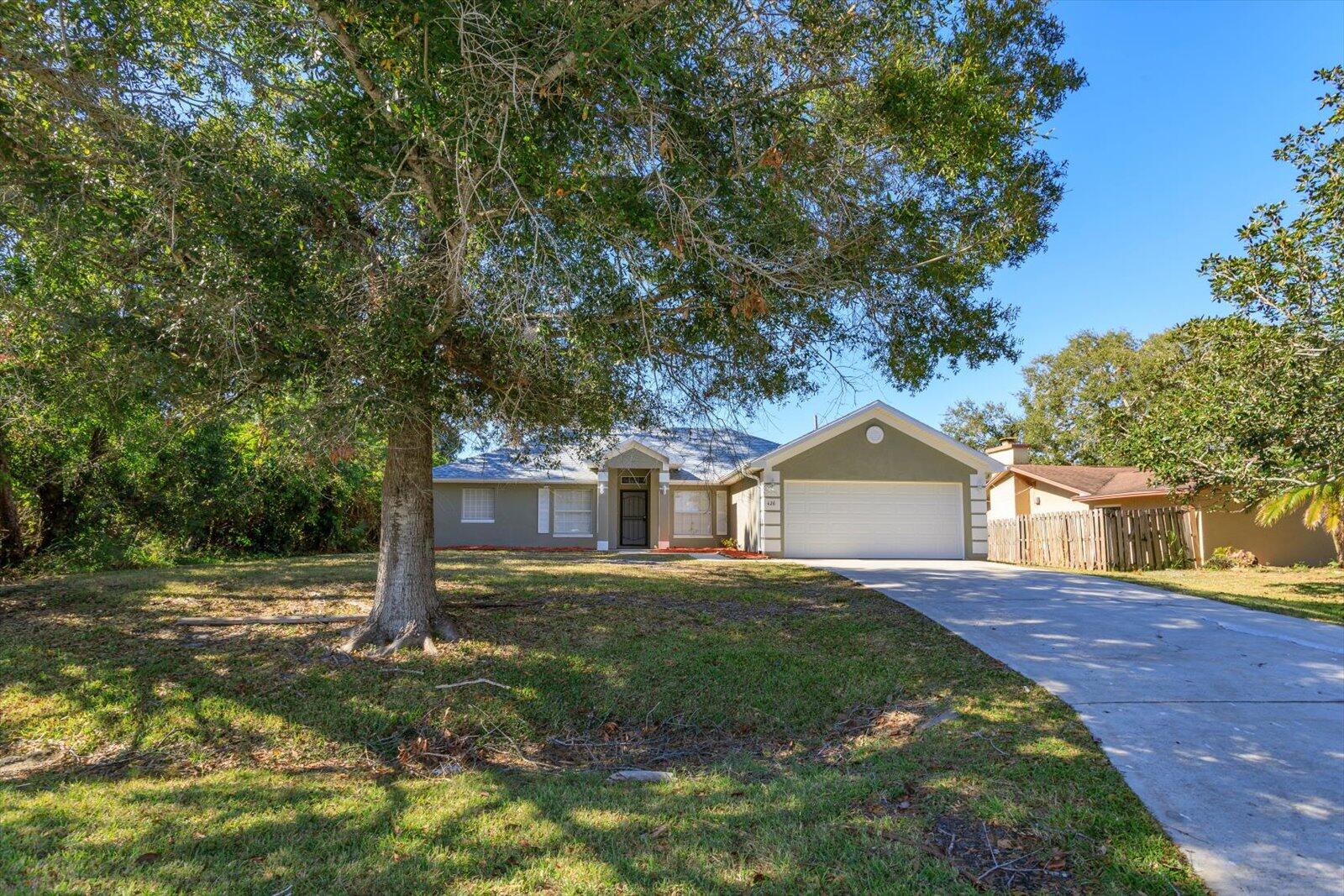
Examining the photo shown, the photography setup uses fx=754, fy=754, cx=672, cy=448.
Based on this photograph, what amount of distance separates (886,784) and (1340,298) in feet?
37.5

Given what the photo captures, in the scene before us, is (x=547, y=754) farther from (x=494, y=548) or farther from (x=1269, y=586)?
(x=494, y=548)

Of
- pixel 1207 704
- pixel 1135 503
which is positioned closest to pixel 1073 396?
pixel 1135 503

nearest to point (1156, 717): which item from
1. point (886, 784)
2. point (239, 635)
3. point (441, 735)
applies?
point (886, 784)

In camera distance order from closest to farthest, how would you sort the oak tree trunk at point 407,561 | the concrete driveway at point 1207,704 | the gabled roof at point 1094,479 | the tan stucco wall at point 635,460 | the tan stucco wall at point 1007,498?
1. the concrete driveway at point 1207,704
2. the oak tree trunk at point 407,561
3. the gabled roof at point 1094,479
4. the tan stucco wall at point 635,460
5. the tan stucco wall at point 1007,498

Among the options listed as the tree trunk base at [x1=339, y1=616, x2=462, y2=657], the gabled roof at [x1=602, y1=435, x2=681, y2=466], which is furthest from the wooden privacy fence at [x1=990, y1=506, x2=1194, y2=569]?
the tree trunk base at [x1=339, y1=616, x2=462, y2=657]

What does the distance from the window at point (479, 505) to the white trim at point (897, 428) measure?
8754 mm

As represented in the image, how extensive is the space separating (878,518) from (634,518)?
26.7 feet

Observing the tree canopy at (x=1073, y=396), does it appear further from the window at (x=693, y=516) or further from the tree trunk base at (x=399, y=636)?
the tree trunk base at (x=399, y=636)

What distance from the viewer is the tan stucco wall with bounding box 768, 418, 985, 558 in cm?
1944

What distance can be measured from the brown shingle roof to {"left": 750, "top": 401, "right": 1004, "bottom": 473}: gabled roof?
4573mm

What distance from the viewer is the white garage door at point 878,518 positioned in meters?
19.6

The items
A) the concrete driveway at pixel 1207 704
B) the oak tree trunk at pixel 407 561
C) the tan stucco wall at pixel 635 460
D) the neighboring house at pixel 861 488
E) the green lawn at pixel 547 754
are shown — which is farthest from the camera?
the tan stucco wall at pixel 635 460

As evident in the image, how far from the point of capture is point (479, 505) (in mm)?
23078

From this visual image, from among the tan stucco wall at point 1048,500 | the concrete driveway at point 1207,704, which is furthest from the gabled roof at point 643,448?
the tan stucco wall at point 1048,500
